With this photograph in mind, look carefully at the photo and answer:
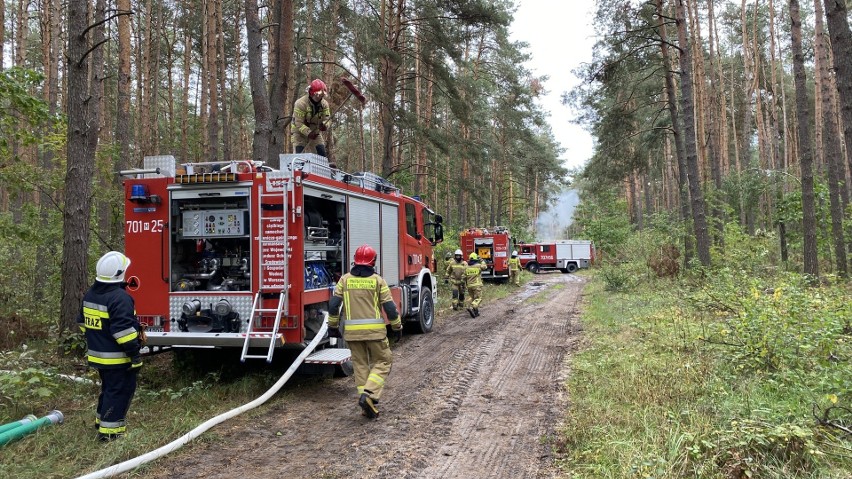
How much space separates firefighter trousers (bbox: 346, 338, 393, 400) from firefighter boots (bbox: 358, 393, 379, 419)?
0.14ft

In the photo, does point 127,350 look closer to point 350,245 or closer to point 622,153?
point 350,245

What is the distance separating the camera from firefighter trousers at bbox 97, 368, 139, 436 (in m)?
4.28

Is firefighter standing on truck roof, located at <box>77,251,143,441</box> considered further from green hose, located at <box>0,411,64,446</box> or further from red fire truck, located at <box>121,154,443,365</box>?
red fire truck, located at <box>121,154,443,365</box>

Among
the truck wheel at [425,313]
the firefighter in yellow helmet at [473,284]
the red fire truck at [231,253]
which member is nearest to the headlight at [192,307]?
the red fire truck at [231,253]

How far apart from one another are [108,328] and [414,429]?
9.30 ft

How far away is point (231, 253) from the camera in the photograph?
6.18 metres

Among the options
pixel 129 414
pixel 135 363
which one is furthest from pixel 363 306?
pixel 129 414

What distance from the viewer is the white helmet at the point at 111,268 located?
Answer: 4340 millimetres

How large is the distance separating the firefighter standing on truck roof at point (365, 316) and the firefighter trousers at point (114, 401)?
1943mm

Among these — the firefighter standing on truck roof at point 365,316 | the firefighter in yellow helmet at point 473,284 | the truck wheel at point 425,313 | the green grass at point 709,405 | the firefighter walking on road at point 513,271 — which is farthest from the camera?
the firefighter walking on road at point 513,271

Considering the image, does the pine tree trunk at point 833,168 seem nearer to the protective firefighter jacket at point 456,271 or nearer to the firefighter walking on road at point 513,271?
the protective firefighter jacket at point 456,271

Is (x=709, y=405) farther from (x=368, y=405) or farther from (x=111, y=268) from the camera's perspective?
(x=111, y=268)

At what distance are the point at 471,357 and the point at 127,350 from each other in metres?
4.91

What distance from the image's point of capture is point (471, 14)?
1409 cm
